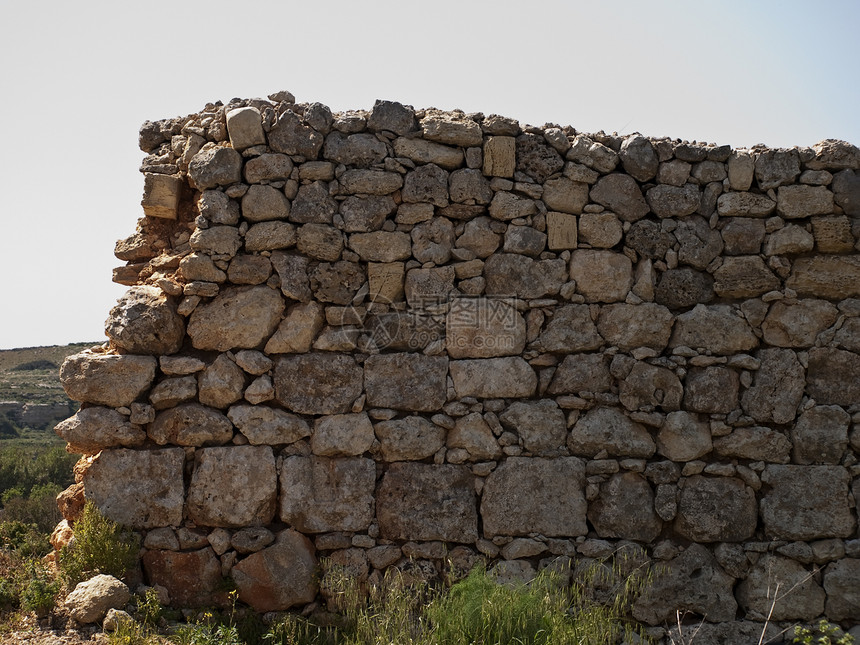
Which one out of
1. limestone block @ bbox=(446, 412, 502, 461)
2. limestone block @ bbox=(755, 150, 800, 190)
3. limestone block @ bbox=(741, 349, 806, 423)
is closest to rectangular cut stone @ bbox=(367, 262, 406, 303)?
limestone block @ bbox=(446, 412, 502, 461)

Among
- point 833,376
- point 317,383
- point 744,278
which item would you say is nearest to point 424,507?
point 317,383

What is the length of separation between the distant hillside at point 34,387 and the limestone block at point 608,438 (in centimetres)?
1181

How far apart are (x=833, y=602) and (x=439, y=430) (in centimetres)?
293

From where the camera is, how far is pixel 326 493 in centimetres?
491

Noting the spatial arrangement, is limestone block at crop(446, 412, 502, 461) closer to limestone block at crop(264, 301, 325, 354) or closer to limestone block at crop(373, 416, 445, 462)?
limestone block at crop(373, 416, 445, 462)

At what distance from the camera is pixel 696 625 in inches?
194

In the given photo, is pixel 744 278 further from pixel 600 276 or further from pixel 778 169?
pixel 600 276

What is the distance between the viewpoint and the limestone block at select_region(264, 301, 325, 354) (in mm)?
5012

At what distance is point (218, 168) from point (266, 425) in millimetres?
1815

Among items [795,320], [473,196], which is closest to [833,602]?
[795,320]

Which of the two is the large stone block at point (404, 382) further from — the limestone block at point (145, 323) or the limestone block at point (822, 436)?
the limestone block at point (822, 436)

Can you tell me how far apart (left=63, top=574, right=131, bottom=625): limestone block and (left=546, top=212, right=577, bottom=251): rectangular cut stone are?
3.63m

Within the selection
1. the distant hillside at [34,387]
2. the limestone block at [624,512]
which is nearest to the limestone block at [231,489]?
the limestone block at [624,512]

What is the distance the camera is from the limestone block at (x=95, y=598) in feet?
13.9
